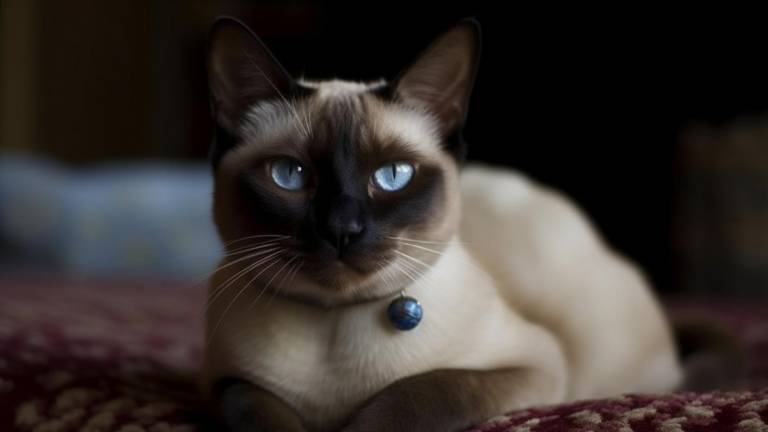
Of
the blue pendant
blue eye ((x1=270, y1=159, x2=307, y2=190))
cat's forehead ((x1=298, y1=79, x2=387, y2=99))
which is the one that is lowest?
the blue pendant

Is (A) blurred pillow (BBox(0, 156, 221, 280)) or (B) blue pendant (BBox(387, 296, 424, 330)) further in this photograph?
(A) blurred pillow (BBox(0, 156, 221, 280))

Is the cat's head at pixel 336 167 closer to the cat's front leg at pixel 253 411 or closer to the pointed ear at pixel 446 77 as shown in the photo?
the pointed ear at pixel 446 77

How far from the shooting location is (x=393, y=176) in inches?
45.4

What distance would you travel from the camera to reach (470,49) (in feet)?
4.09

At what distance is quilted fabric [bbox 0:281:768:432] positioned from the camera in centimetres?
105

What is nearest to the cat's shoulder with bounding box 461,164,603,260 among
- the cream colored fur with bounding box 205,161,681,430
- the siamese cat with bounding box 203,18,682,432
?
the cream colored fur with bounding box 205,161,681,430

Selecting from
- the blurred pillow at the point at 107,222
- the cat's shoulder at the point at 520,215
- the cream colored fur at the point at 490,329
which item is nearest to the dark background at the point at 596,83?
the blurred pillow at the point at 107,222

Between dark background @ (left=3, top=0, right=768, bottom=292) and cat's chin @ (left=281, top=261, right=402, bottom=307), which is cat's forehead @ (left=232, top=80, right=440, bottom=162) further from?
dark background @ (left=3, top=0, right=768, bottom=292)

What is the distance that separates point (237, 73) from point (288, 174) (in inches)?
8.6

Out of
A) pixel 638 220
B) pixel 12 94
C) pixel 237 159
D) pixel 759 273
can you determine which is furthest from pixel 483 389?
pixel 12 94

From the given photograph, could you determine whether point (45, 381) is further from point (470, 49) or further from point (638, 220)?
point (638, 220)

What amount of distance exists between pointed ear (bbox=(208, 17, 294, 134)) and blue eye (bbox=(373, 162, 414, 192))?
0.70ft

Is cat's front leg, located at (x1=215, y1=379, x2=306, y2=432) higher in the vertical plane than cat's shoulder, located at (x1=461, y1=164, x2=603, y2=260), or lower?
lower

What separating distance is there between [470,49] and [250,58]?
32 centimetres
